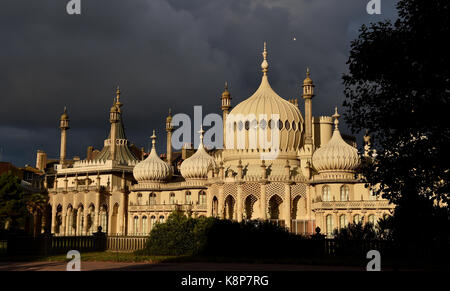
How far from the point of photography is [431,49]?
20781 mm

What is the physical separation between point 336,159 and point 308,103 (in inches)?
350

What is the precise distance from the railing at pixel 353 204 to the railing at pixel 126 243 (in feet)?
67.2

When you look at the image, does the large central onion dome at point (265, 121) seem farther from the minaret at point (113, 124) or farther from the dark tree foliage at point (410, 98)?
the dark tree foliage at point (410, 98)

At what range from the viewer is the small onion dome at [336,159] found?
52906mm

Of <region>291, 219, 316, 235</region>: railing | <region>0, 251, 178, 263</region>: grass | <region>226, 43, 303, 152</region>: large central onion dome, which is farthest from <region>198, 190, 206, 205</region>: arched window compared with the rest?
<region>0, 251, 178, 263</region>: grass

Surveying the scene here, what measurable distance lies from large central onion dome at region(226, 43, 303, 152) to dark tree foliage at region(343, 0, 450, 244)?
33.4 metres

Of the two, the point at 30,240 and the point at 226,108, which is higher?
the point at 226,108

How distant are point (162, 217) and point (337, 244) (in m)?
34.3

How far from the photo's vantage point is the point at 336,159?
52.9m

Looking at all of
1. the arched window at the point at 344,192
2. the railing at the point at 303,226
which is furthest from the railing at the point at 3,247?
the arched window at the point at 344,192

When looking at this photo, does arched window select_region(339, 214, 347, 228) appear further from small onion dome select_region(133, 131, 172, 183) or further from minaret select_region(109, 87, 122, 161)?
minaret select_region(109, 87, 122, 161)

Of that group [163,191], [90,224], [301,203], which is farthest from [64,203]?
[301,203]
